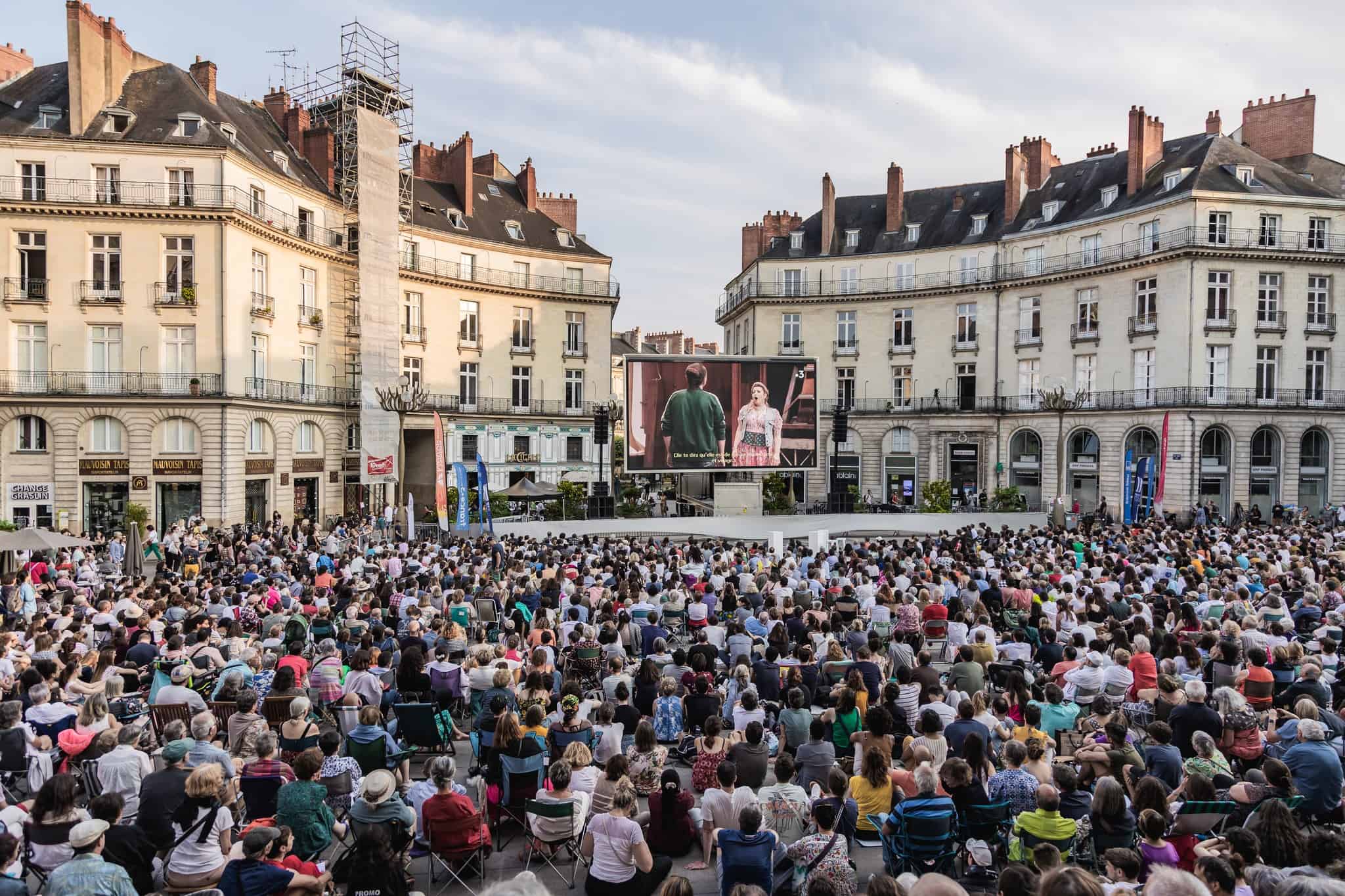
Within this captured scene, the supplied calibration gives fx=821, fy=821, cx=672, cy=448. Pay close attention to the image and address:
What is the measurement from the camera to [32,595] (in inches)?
594

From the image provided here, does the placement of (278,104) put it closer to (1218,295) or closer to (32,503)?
(32,503)

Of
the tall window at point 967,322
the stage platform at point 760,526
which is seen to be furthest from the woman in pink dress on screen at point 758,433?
the tall window at point 967,322

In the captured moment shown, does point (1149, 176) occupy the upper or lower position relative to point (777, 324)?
upper

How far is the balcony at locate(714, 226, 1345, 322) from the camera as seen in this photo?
134 feet

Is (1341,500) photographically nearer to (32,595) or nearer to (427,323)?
(427,323)

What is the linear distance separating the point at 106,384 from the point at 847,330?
1573 inches

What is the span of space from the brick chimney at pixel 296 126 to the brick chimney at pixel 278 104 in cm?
43

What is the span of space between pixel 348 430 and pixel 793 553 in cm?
2786

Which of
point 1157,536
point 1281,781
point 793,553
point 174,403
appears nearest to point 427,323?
point 174,403

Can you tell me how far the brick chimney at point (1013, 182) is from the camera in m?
50.0

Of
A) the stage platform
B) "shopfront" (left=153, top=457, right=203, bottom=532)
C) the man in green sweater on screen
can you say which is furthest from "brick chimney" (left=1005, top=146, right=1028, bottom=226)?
"shopfront" (left=153, top=457, right=203, bottom=532)

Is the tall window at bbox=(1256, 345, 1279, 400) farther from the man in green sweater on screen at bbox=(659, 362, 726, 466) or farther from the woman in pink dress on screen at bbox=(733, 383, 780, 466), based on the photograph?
the man in green sweater on screen at bbox=(659, 362, 726, 466)

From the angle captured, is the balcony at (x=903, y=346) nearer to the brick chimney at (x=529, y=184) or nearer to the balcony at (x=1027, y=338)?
the balcony at (x=1027, y=338)

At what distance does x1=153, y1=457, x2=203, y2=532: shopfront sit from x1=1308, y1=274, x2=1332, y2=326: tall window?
5320 centimetres
